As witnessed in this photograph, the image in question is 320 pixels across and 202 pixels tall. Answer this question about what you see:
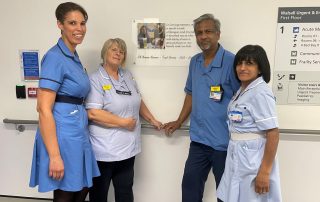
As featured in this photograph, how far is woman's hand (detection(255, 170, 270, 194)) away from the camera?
1.41 meters

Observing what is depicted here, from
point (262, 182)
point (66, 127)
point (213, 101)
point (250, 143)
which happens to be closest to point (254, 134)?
point (250, 143)

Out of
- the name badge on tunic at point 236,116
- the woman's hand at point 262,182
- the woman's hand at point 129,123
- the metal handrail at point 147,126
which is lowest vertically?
the woman's hand at point 262,182

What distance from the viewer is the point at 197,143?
5.98 ft

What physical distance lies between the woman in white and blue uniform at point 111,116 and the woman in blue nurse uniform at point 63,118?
0.13 m

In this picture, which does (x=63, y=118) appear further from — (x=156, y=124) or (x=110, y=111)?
(x=156, y=124)

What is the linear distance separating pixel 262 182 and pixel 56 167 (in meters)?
1.06

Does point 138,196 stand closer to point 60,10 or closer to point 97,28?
point 97,28

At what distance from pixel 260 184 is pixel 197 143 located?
50 cm

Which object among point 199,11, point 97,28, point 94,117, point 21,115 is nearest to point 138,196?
point 94,117

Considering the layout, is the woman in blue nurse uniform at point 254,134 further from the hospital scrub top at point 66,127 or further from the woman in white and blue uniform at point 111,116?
the hospital scrub top at point 66,127

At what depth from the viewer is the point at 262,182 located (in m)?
1.42

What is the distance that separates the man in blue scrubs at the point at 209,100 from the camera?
5.49ft

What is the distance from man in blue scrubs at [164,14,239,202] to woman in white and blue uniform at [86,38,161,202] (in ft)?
1.33

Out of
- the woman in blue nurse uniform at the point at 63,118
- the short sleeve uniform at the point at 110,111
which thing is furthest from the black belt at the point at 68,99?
the short sleeve uniform at the point at 110,111
